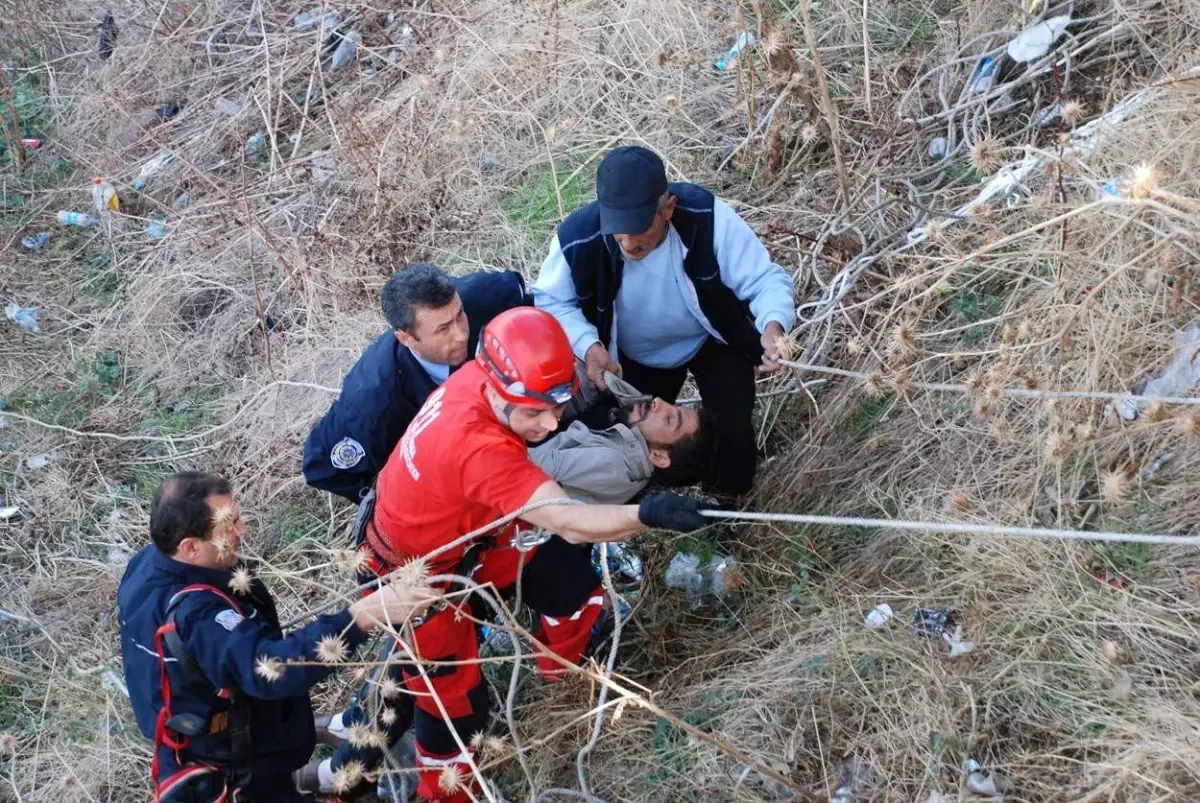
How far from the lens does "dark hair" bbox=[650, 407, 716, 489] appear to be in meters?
3.83

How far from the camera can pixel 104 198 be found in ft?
25.2

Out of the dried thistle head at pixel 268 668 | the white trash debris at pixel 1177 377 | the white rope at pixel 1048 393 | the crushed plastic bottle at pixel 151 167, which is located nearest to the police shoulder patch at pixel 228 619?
the dried thistle head at pixel 268 668

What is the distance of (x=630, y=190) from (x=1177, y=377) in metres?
1.77

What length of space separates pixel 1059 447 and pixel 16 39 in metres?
9.20

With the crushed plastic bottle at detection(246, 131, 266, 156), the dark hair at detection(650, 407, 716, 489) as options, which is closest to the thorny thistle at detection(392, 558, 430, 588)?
the dark hair at detection(650, 407, 716, 489)

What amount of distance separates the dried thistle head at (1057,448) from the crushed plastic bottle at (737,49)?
2.90m

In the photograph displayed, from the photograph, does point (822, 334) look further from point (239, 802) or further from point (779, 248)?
point (239, 802)

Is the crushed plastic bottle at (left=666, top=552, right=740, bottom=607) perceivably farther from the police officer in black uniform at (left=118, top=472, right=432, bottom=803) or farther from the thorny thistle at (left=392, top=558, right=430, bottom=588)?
the thorny thistle at (left=392, top=558, right=430, bottom=588)

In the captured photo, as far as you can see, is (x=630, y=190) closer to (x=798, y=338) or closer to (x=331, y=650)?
(x=798, y=338)

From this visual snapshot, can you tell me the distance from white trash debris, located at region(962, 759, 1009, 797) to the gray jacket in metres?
1.30

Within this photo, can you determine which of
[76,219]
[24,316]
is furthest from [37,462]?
[76,219]

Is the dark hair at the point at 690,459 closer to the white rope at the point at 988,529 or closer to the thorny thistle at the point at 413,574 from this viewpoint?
the white rope at the point at 988,529

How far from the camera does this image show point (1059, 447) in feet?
10.1

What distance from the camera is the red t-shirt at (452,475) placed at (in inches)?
122
